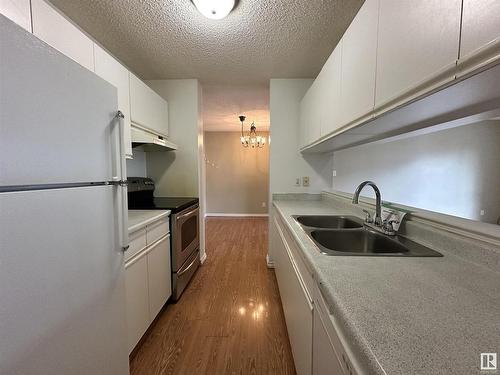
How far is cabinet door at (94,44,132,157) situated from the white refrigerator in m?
0.70

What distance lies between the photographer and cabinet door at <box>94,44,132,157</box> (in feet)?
4.92

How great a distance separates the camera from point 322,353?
0.75m

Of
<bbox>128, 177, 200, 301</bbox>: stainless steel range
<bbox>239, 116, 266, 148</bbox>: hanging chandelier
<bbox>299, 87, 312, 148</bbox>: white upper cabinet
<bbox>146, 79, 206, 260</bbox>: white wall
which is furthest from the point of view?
<bbox>239, 116, 266, 148</bbox>: hanging chandelier

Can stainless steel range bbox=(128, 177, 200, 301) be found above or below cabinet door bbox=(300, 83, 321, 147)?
below

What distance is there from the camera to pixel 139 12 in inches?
61.4

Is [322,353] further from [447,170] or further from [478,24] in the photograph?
[447,170]

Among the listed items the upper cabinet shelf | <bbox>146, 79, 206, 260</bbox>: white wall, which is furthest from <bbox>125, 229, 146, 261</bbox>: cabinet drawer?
the upper cabinet shelf

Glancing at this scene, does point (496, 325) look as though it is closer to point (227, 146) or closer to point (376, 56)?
point (376, 56)

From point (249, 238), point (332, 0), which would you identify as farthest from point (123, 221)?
point (249, 238)

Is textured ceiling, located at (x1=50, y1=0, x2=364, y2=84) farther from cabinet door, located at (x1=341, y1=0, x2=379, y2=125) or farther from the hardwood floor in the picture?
the hardwood floor

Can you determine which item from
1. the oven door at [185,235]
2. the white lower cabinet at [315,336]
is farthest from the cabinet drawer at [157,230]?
the white lower cabinet at [315,336]

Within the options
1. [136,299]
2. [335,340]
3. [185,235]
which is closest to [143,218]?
[136,299]

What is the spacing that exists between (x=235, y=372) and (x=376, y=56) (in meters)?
1.91

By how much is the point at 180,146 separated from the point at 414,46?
2482 millimetres
